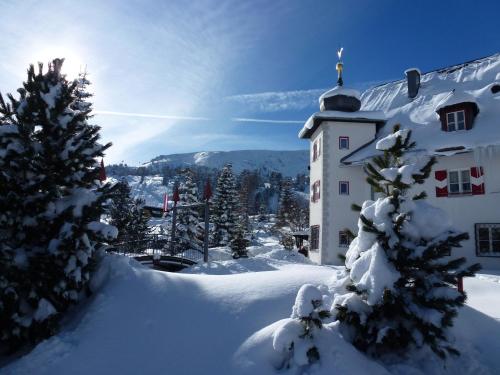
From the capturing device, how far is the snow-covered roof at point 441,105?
18.1 meters

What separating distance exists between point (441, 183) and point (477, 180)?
5.13ft

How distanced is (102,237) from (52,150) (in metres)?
1.98

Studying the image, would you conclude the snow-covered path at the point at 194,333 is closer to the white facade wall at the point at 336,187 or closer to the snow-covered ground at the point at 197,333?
the snow-covered ground at the point at 197,333

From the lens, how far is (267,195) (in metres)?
137

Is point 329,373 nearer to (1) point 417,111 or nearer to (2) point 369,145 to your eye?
(2) point 369,145

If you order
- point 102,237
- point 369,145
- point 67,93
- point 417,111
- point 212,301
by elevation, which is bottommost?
point 212,301

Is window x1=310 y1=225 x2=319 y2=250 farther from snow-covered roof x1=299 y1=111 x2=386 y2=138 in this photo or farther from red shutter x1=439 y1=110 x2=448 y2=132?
red shutter x1=439 y1=110 x2=448 y2=132

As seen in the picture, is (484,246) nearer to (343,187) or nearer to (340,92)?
(343,187)

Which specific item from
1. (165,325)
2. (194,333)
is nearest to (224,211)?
(165,325)

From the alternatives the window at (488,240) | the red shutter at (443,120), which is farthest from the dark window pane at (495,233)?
the red shutter at (443,120)

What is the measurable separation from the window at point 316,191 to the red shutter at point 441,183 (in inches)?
267

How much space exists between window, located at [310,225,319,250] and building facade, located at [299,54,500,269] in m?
0.06

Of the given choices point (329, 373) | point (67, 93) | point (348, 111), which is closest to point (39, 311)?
point (67, 93)

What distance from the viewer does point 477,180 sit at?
17.9 m
